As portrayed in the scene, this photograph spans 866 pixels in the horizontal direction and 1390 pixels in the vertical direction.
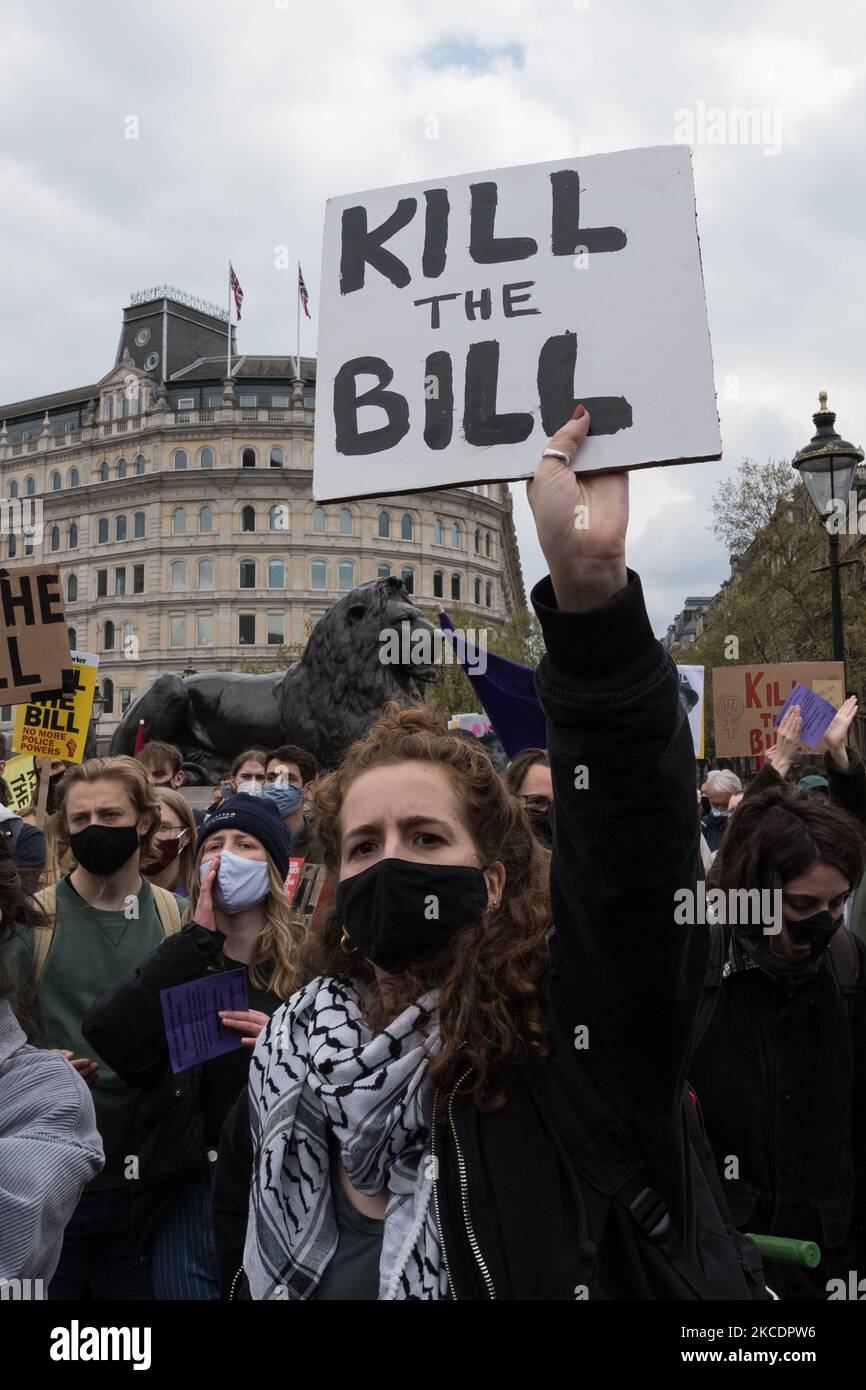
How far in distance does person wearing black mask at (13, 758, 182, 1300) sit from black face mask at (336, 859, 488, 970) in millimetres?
1364

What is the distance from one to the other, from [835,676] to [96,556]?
72.4m

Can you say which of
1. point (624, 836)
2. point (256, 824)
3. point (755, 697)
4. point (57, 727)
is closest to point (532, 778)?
point (256, 824)

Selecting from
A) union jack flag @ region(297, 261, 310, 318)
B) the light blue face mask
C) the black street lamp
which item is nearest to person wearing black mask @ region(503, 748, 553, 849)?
the light blue face mask

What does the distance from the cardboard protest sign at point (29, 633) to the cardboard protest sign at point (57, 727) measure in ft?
7.93

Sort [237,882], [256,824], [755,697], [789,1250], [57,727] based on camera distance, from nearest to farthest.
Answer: [789,1250]
[237,882]
[256,824]
[755,697]
[57,727]

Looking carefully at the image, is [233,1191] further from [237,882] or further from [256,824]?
[256,824]

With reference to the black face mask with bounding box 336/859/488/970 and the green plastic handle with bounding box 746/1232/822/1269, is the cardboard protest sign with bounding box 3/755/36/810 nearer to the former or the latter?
the green plastic handle with bounding box 746/1232/822/1269

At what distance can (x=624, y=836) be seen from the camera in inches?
61.3

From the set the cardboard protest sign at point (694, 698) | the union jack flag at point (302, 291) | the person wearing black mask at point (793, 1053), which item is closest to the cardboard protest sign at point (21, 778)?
the cardboard protest sign at point (694, 698)

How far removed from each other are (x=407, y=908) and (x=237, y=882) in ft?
5.92

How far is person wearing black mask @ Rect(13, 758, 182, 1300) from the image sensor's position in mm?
3184

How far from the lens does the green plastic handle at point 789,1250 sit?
92.2 inches

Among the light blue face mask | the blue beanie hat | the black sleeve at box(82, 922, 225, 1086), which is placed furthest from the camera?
the blue beanie hat
